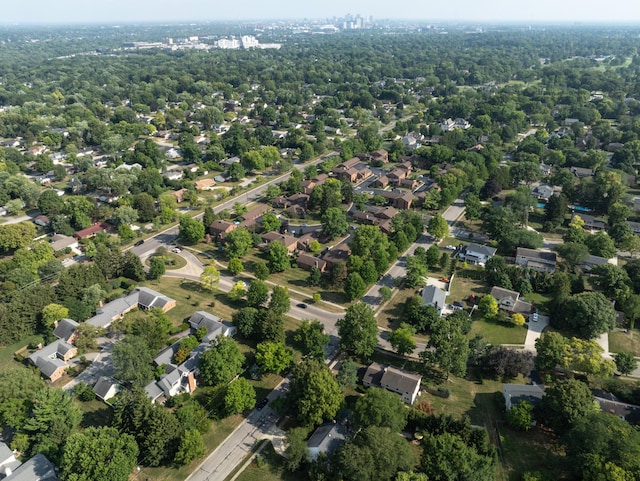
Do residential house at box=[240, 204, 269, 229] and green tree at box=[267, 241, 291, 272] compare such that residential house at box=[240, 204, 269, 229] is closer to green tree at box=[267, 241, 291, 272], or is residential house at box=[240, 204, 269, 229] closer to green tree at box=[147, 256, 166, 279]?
green tree at box=[267, 241, 291, 272]

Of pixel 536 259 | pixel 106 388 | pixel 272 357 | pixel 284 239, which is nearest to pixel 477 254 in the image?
pixel 536 259

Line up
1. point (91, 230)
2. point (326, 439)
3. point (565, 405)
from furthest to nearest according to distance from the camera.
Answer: point (91, 230)
point (565, 405)
point (326, 439)

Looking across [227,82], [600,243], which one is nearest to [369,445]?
[600,243]

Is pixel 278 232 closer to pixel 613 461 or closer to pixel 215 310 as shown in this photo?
pixel 215 310

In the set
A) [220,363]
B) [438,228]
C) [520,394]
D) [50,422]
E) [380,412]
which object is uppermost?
[380,412]

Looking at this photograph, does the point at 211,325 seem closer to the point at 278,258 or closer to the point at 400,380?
the point at 278,258

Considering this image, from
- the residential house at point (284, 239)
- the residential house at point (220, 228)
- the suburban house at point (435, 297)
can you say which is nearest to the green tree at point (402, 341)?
the suburban house at point (435, 297)

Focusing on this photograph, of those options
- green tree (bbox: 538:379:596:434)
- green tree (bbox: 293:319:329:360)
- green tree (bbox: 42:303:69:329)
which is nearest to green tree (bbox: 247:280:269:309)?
green tree (bbox: 293:319:329:360)
